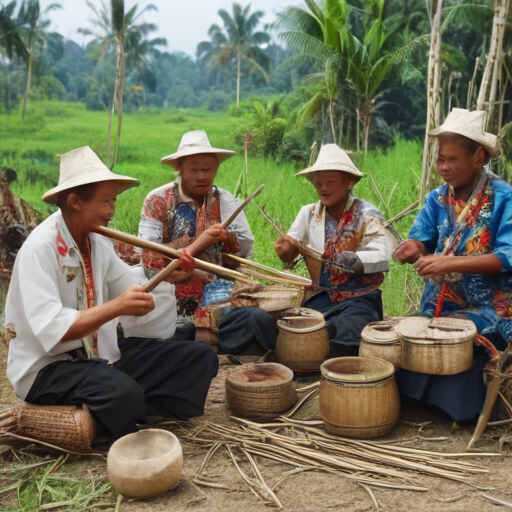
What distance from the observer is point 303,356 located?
3.74 metres

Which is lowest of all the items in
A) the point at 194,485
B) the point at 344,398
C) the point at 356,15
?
the point at 194,485

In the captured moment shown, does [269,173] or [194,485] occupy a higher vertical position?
[269,173]

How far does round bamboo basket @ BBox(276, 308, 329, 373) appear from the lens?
3691mm

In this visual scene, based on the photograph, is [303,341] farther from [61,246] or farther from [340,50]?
[340,50]

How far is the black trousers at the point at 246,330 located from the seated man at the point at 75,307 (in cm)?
115

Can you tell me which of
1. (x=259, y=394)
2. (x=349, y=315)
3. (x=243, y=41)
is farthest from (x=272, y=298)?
(x=243, y=41)

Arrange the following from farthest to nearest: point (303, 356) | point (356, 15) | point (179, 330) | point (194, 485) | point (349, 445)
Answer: point (356, 15)
point (179, 330)
point (303, 356)
point (349, 445)
point (194, 485)

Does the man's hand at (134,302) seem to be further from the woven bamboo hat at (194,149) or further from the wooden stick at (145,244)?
the woven bamboo hat at (194,149)

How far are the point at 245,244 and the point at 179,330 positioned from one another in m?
0.81

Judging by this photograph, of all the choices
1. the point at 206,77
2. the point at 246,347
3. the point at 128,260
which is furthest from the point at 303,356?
the point at 206,77

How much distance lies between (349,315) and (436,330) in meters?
0.84

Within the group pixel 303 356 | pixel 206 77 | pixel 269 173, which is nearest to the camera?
pixel 303 356

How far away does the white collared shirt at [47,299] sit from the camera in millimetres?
2559

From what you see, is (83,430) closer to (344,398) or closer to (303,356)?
(344,398)
